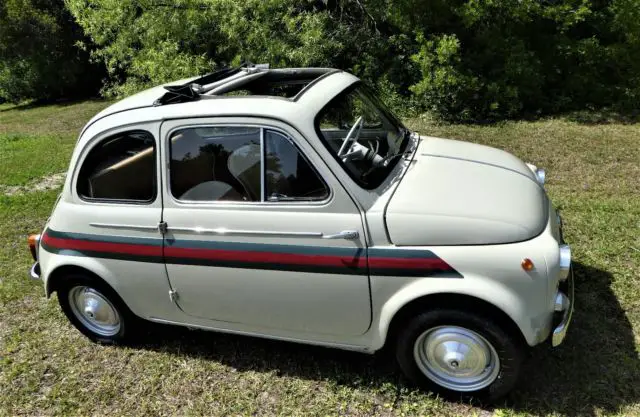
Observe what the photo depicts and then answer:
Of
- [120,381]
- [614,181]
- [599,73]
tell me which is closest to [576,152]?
[614,181]

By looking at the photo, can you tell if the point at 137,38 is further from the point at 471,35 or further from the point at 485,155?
the point at 485,155

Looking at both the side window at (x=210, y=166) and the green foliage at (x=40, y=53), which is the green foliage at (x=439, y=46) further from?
the green foliage at (x=40, y=53)

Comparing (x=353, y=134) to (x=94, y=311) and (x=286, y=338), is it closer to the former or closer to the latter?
(x=286, y=338)

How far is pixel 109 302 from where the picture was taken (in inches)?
155

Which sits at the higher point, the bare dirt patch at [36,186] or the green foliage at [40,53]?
the bare dirt patch at [36,186]

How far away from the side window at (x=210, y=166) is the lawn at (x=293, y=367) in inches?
51.4

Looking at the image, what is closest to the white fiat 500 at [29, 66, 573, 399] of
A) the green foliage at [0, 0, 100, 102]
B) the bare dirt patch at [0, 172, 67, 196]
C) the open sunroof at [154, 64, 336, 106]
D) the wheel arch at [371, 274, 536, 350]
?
the wheel arch at [371, 274, 536, 350]

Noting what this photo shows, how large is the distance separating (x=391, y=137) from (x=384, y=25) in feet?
27.3

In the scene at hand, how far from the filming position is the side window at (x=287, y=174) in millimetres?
3168

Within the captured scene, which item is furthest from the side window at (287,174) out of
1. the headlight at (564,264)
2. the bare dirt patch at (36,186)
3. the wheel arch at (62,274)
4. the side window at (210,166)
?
the bare dirt patch at (36,186)

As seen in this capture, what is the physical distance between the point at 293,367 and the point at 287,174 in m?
1.43

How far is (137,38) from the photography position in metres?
12.5

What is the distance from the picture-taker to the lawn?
10.8 feet

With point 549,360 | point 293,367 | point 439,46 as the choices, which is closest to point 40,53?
point 439,46
